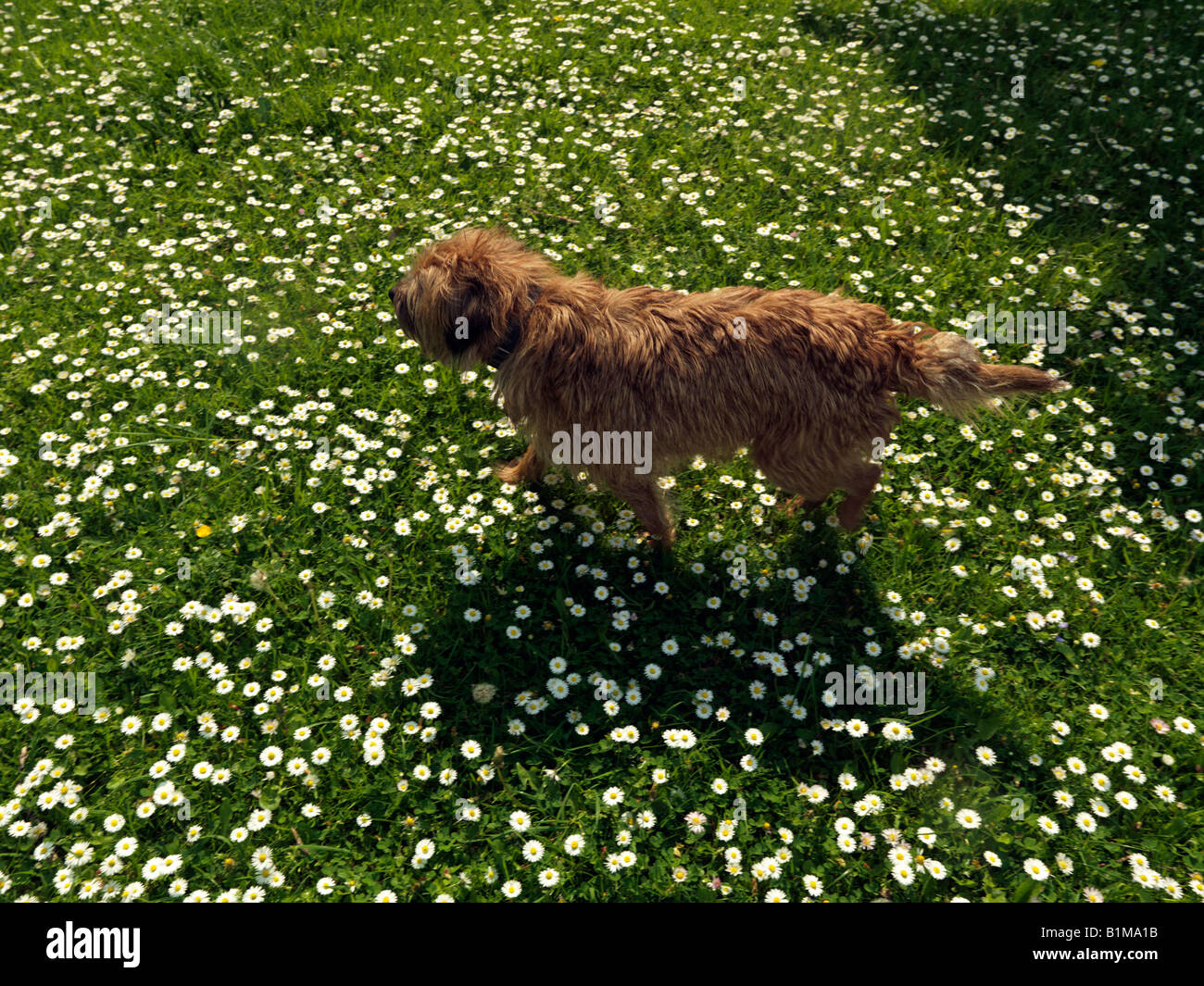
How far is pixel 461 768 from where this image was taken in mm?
3350

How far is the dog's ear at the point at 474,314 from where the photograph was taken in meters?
3.50

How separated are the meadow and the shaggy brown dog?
2.84 feet

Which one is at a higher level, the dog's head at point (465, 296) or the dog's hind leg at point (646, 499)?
the dog's head at point (465, 296)

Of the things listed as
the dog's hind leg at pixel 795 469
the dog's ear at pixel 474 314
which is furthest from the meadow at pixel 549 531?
the dog's ear at pixel 474 314

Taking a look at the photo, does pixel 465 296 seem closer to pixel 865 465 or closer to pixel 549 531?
pixel 549 531

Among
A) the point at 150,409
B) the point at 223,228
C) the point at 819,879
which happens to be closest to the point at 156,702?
the point at 150,409

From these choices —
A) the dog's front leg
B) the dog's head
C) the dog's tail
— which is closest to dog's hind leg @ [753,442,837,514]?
the dog's tail

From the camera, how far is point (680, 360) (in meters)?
3.60

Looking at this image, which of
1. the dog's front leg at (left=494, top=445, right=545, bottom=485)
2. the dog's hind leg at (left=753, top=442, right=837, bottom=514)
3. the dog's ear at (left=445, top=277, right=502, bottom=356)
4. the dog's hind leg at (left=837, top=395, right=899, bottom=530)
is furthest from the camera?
the dog's front leg at (left=494, top=445, right=545, bottom=485)

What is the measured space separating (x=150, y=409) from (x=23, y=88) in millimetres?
5483

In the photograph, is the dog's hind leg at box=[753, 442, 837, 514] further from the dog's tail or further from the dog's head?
the dog's head

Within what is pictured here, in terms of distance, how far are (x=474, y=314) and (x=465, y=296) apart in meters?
0.11

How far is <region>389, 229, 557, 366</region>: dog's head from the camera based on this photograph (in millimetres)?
3508

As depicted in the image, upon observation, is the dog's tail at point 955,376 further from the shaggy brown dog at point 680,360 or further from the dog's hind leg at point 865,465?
the dog's hind leg at point 865,465
